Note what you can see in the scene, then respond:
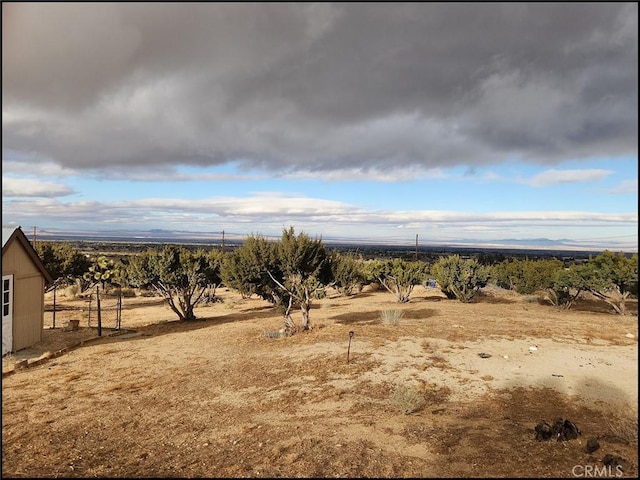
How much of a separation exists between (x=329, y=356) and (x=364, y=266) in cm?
2694

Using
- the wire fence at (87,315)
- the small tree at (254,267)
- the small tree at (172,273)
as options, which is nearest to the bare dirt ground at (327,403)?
the wire fence at (87,315)

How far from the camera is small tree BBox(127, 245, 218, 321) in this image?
21.3 metres

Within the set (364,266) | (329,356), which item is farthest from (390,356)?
(364,266)

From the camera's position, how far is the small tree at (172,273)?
21.3 metres

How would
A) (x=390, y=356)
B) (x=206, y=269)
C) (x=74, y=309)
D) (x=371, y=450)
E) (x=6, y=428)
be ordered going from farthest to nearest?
(x=74, y=309)
(x=206, y=269)
(x=390, y=356)
(x=6, y=428)
(x=371, y=450)

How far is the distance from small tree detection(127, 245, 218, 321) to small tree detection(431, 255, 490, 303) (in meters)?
16.2

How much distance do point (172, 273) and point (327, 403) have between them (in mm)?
15044

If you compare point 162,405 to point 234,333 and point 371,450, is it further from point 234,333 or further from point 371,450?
point 234,333

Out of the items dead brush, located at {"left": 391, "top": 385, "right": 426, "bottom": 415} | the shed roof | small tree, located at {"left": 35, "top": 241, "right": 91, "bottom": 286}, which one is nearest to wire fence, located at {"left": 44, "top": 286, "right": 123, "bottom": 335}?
small tree, located at {"left": 35, "top": 241, "right": 91, "bottom": 286}

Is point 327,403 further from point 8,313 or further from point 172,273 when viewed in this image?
point 172,273

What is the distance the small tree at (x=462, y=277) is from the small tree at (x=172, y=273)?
1617 centimetres

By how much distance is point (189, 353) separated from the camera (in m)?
13.4

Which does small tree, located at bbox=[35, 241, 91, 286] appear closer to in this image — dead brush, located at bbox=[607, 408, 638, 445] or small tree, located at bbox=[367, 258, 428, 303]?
small tree, located at bbox=[367, 258, 428, 303]

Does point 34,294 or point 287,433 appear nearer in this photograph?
point 287,433
